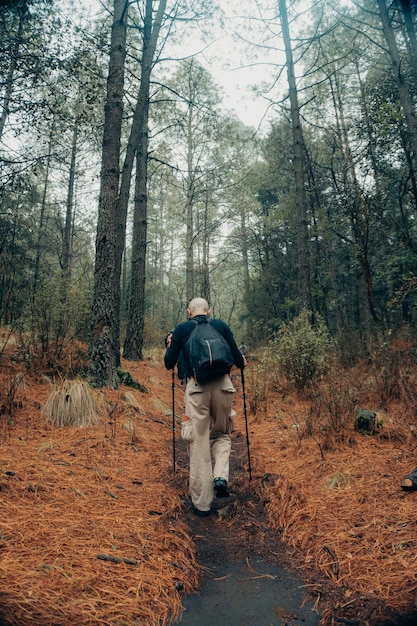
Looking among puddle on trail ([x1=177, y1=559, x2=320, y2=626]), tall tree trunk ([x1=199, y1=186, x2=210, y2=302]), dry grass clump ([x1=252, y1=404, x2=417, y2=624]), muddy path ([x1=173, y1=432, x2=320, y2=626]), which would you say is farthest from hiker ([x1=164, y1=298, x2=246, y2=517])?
tall tree trunk ([x1=199, y1=186, x2=210, y2=302])

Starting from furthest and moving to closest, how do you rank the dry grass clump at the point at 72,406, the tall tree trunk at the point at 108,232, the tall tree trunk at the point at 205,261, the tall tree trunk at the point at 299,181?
the tall tree trunk at the point at 205,261, the tall tree trunk at the point at 299,181, the tall tree trunk at the point at 108,232, the dry grass clump at the point at 72,406

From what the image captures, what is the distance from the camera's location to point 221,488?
3227 millimetres

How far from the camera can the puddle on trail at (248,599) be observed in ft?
6.14

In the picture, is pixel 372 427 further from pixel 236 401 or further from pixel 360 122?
pixel 360 122

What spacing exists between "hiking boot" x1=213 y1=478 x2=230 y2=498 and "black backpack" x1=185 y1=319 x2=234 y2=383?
900 millimetres

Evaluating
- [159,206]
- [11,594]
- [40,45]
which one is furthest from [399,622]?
[159,206]

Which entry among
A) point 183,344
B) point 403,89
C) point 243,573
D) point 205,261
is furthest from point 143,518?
point 205,261

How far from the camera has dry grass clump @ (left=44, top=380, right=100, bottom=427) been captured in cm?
444

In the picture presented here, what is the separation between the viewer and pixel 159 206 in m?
26.9

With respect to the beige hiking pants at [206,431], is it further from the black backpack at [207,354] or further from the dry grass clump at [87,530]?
the dry grass clump at [87,530]

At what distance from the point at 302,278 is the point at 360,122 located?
6.44 m

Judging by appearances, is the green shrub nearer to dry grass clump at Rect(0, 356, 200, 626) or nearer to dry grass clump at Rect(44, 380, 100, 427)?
dry grass clump at Rect(0, 356, 200, 626)

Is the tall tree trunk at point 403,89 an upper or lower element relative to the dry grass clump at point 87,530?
upper

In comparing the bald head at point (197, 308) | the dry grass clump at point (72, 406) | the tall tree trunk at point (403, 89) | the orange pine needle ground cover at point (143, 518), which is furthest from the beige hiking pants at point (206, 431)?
the tall tree trunk at point (403, 89)
